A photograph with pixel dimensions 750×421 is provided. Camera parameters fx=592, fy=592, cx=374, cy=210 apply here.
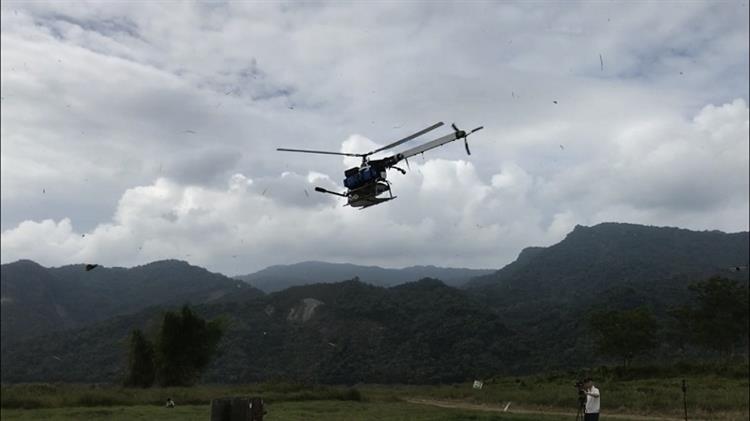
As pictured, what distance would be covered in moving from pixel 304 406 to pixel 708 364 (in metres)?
60.5

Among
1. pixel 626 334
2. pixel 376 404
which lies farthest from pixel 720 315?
pixel 376 404

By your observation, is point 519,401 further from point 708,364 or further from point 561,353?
point 561,353

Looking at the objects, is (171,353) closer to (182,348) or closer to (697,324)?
(182,348)

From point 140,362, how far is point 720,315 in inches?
3715

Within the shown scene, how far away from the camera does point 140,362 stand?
84.2 meters

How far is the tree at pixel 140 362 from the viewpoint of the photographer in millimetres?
83375

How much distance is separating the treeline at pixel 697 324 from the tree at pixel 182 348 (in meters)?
63.8

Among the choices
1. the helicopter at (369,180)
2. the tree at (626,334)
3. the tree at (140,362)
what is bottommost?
the tree at (140,362)

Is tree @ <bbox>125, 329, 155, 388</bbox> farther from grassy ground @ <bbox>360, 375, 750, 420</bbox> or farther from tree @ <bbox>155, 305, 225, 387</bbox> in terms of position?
grassy ground @ <bbox>360, 375, 750, 420</bbox>

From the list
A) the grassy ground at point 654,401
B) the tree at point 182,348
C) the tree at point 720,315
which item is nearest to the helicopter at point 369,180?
the grassy ground at point 654,401

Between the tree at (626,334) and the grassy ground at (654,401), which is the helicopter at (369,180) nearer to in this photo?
the grassy ground at (654,401)

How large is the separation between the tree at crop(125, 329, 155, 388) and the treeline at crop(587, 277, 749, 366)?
71107mm

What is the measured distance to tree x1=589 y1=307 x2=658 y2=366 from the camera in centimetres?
9556

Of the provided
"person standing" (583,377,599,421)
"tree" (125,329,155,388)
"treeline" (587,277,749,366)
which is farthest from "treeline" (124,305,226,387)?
"person standing" (583,377,599,421)
